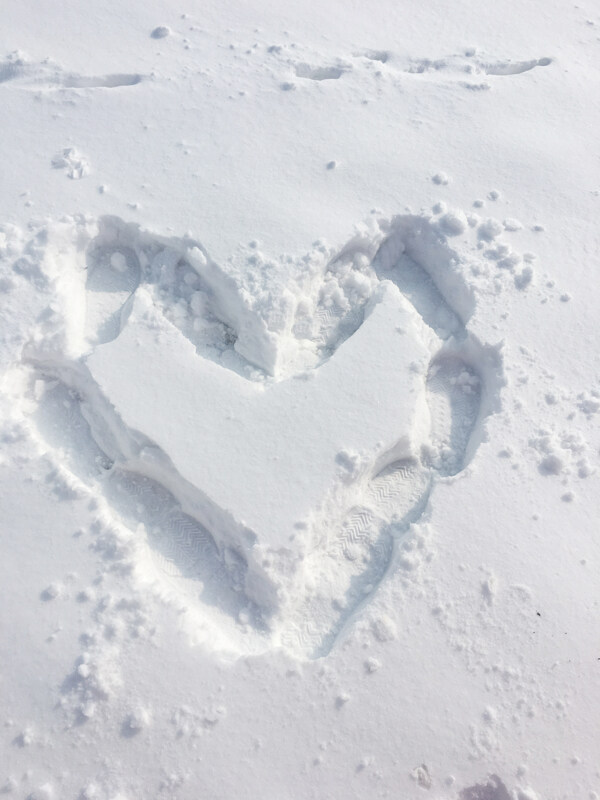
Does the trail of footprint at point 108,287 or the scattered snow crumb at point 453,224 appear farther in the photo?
the scattered snow crumb at point 453,224

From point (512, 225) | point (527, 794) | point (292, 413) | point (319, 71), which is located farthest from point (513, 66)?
point (527, 794)

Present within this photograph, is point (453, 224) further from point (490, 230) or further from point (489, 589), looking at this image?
point (489, 589)

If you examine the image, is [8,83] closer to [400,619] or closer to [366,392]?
A: [366,392]

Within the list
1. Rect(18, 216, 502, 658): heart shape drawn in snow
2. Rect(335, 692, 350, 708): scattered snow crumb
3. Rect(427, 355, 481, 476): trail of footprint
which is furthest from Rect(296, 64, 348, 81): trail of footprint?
Rect(335, 692, 350, 708): scattered snow crumb

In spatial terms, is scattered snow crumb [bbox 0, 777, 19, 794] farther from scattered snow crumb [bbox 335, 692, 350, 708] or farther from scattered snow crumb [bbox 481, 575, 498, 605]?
scattered snow crumb [bbox 481, 575, 498, 605]

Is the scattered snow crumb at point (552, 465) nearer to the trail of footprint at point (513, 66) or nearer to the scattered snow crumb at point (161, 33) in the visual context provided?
the trail of footprint at point (513, 66)

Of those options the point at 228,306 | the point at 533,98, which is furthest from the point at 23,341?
the point at 533,98

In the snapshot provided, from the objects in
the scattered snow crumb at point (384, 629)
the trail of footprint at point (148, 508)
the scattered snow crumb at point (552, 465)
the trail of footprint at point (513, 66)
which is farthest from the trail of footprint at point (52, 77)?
the scattered snow crumb at point (384, 629)
